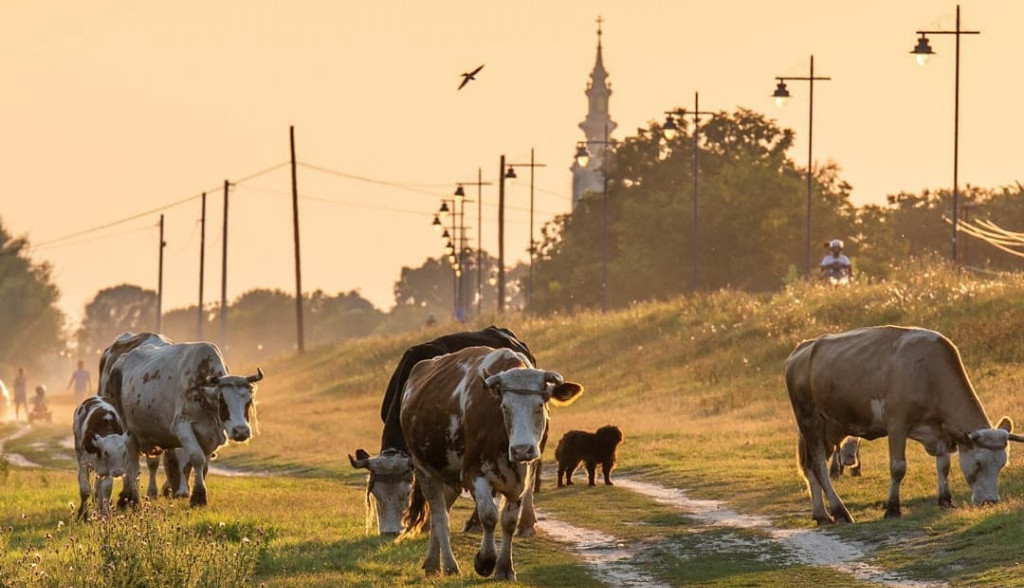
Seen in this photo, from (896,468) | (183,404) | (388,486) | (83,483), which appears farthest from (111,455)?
(896,468)

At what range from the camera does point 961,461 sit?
76.5 feet

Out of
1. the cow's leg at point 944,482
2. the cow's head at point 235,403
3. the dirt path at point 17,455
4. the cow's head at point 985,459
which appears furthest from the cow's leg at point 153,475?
the dirt path at point 17,455

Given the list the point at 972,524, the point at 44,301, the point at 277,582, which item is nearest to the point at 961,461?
the point at 972,524

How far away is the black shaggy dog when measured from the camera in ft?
99.2

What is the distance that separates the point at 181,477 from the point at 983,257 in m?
83.9

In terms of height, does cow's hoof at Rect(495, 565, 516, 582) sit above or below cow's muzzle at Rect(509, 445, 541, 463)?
below

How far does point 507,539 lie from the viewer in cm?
1772

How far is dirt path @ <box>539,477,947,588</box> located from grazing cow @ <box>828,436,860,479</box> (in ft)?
9.70

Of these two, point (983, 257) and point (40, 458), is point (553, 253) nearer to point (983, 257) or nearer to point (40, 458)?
point (983, 257)

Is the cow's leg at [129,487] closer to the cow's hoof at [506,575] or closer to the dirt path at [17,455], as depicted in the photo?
the cow's hoof at [506,575]

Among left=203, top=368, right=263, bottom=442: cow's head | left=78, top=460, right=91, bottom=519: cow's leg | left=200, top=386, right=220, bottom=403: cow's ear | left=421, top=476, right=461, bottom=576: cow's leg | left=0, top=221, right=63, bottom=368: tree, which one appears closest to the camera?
left=421, top=476, right=461, bottom=576: cow's leg

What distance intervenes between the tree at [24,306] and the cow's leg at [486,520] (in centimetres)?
12469

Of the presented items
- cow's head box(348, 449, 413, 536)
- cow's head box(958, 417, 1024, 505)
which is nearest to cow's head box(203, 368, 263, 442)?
cow's head box(348, 449, 413, 536)

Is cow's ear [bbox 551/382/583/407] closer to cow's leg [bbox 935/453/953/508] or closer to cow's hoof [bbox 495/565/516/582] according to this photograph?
cow's hoof [bbox 495/565/516/582]
